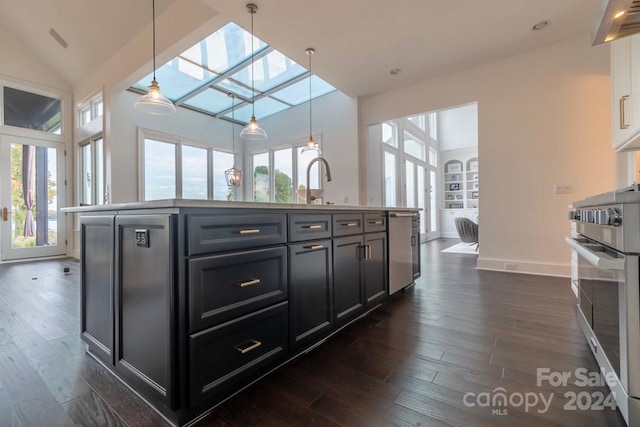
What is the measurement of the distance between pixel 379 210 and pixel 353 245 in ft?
1.74

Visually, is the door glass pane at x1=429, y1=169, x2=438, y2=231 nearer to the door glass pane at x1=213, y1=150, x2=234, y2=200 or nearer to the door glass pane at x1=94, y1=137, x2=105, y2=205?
the door glass pane at x1=213, y1=150, x2=234, y2=200

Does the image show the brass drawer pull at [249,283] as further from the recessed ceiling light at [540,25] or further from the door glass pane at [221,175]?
the door glass pane at [221,175]

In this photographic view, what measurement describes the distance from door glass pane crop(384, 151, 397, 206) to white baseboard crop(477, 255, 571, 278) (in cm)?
241

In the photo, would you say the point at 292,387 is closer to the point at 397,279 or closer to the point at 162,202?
the point at 162,202

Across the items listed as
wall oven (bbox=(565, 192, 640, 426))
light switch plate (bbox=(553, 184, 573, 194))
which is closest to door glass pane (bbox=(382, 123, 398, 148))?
light switch plate (bbox=(553, 184, 573, 194))

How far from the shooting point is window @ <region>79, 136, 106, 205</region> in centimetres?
513

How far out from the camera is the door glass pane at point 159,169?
5.37 m

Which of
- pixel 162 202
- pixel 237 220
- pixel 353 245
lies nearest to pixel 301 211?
pixel 237 220

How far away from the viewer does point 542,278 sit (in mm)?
3420

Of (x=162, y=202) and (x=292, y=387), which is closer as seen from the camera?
(x=162, y=202)

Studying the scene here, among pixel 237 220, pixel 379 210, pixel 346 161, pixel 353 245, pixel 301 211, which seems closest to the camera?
pixel 237 220

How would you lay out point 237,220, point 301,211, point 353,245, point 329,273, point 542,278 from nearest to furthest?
point 237,220 < point 301,211 < point 329,273 < point 353,245 < point 542,278

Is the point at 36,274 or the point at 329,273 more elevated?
the point at 329,273

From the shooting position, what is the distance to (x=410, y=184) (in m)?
7.18
